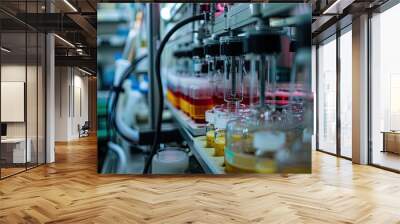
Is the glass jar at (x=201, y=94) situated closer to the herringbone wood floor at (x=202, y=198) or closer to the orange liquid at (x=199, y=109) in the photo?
the orange liquid at (x=199, y=109)

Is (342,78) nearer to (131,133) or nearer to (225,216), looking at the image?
(131,133)

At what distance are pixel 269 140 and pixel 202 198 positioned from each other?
1.53m

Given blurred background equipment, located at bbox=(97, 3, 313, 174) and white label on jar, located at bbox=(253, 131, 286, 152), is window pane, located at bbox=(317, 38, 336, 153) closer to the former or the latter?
blurred background equipment, located at bbox=(97, 3, 313, 174)

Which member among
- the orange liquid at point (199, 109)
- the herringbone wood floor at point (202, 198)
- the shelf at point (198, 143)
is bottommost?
the herringbone wood floor at point (202, 198)

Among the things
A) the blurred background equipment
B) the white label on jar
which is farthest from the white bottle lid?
the white label on jar

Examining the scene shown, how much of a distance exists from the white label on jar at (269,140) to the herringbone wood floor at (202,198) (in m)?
0.55

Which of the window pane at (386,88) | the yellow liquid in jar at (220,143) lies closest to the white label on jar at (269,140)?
the yellow liquid in jar at (220,143)

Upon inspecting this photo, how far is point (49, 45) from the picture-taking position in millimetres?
7996

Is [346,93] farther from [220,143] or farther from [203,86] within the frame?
[203,86]

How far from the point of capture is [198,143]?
588 centimetres

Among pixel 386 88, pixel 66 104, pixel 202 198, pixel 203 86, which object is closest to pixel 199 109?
pixel 203 86

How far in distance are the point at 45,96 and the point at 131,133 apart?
312 centimetres

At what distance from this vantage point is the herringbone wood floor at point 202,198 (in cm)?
379

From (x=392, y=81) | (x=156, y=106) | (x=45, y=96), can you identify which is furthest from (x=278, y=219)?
(x=45, y=96)
